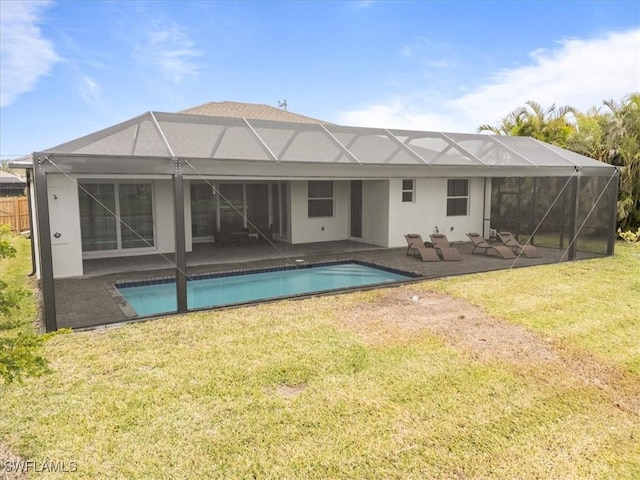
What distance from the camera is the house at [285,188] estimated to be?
299 inches

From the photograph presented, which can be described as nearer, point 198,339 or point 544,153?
point 198,339

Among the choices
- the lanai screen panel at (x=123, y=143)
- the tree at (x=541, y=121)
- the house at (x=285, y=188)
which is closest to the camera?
the lanai screen panel at (x=123, y=143)

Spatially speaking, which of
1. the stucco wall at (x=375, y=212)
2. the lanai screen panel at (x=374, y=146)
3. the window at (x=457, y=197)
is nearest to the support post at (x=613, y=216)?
the window at (x=457, y=197)

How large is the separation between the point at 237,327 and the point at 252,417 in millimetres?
2770

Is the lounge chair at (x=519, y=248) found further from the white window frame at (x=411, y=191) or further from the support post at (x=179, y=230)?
the support post at (x=179, y=230)

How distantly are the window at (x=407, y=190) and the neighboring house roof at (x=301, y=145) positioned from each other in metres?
2.19

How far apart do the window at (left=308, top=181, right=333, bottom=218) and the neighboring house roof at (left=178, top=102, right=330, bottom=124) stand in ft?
9.94

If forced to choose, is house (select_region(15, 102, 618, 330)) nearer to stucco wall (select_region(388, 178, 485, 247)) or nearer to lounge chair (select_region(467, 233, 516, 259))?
stucco wall (select_region(388, 178, 485, 247))

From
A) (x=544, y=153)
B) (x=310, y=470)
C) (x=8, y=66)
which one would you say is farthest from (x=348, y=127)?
(x=8, y=66)

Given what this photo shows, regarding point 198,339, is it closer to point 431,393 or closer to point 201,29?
point 431,393

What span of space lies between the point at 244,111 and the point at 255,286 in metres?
10.0

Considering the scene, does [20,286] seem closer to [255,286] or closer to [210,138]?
[255,286]

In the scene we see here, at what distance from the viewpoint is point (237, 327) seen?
6.86 metres

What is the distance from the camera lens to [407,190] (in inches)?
603
